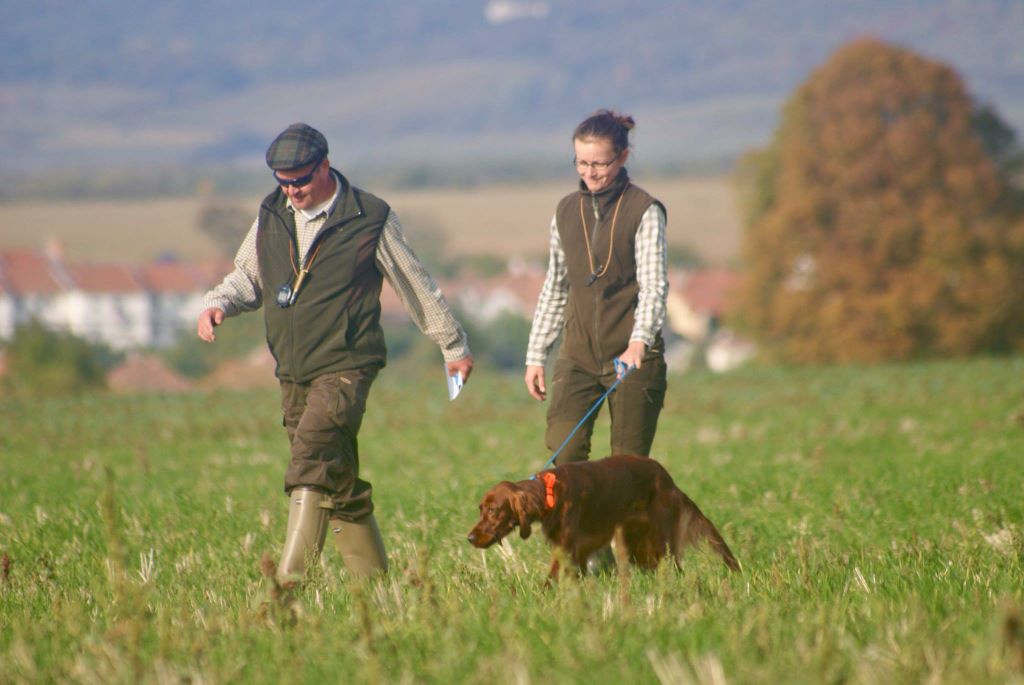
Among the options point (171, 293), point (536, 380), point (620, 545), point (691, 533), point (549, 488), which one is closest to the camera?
point (549, 488)

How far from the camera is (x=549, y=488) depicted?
18.5ft

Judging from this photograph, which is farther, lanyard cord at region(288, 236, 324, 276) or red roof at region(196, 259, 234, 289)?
red roof at region(196, 259, 234, 289)

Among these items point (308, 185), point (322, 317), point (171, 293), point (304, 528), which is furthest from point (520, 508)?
point (171, 293)

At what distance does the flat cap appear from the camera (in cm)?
637

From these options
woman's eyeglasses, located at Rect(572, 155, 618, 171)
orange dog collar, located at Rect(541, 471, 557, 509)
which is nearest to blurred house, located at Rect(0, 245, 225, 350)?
woman's eyeglasses, located at Rect(572, 155, 618, 171)

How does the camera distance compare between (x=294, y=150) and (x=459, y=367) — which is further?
(x=459, y=367)

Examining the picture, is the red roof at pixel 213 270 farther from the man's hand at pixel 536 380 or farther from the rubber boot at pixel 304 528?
the rubber boot at pixel 304 528

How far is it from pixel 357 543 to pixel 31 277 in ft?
482

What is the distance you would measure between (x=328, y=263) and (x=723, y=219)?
172 metres

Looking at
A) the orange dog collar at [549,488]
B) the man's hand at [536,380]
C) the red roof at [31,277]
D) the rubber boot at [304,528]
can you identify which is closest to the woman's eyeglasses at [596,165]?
the man's hand at [536,380]

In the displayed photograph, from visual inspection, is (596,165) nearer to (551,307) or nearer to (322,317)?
(551,307)

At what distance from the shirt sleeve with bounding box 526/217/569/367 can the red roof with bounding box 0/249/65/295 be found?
144 meters

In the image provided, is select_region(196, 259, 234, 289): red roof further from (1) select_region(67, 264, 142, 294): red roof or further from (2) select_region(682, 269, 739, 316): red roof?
(2) select_region(682, 269, 739, 316): red roof

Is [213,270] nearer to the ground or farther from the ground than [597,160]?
nearer to the ground
